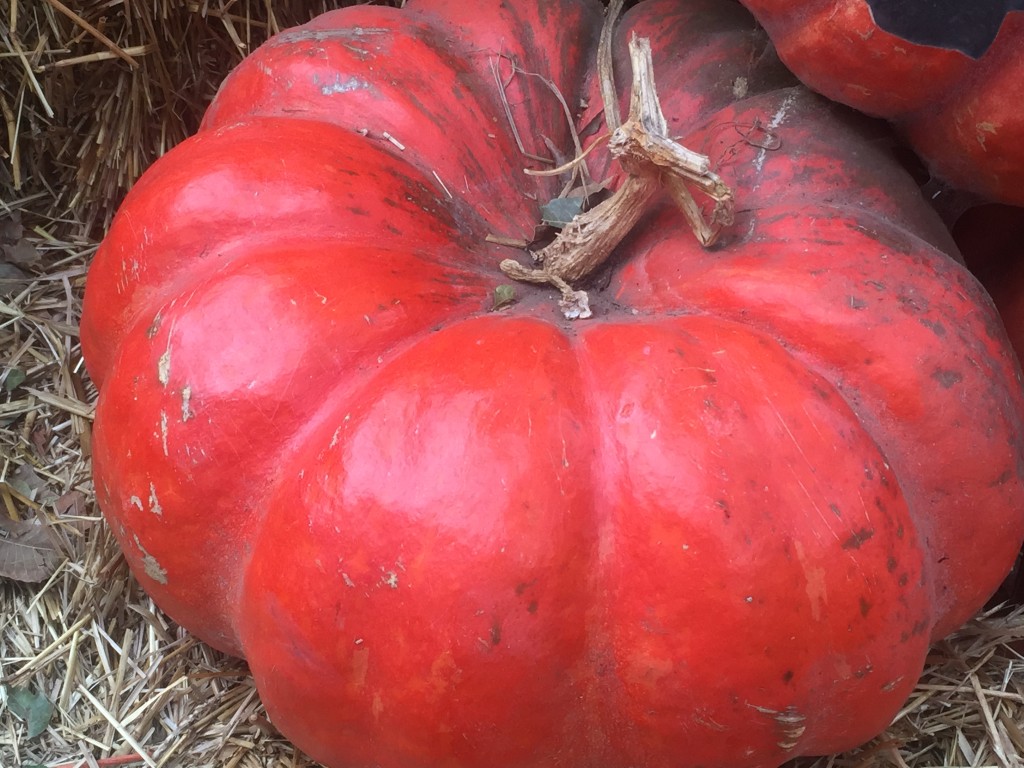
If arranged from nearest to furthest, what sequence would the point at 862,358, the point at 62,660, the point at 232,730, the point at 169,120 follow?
the point at 862,358 → the point at 232,730 → the point at 62,660 → the point at 169,120

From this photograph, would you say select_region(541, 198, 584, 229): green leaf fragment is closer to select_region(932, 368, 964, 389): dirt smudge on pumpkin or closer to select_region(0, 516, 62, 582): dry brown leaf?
select_region(932, 368, 964, 389): dirt smudge on pumpkin

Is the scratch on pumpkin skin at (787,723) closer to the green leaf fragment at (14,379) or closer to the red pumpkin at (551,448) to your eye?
the red pumpkin at (551,448)

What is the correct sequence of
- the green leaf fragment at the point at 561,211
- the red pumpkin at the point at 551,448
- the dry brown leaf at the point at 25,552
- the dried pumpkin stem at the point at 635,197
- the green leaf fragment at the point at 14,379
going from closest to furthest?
the red pumpkin at the point at 551,448, the dried pumpkin stem at the point at 635,197, the green leaf fragment at the point at 561,211, the dry brown leaf at the point at 25,552, the green leaf fragment at the point at 14,379

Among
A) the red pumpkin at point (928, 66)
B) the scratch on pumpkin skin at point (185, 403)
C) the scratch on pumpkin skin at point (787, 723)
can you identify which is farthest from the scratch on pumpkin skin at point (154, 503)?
the red pumpkin at point (928, 66)

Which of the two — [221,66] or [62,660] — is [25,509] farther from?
[221,66]

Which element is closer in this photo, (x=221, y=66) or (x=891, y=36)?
(x=891, y=36)

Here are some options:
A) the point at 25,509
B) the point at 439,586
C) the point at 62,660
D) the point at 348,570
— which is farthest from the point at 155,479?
the point at 25,509

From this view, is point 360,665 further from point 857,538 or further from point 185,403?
point 857,538
